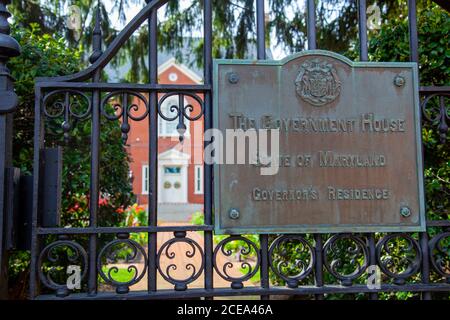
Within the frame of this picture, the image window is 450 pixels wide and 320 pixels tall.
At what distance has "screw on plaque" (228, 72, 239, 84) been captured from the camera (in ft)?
8.03

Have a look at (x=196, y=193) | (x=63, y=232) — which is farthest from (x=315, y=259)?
(x=196, y=193)

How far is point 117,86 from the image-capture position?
2.41 meters

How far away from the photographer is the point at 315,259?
2402 mm

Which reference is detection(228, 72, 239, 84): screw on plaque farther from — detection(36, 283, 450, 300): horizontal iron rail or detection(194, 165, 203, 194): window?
detection(194, 165, 203, 194): window

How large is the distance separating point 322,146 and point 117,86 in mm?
1269

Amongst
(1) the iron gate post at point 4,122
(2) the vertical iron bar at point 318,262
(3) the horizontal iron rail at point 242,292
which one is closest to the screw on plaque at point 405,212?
(3) the horizontal iron rail at point 242,292

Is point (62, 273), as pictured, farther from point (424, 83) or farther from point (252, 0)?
point (252, 0)

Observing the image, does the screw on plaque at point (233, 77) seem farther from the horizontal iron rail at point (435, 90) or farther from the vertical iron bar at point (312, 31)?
the horizontal iron rail at point (435, 90)

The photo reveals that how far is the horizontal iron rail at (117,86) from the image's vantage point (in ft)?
7.74

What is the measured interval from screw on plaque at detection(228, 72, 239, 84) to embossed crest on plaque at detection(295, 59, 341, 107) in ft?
1.20

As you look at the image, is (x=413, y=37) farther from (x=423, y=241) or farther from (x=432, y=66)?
(x=423, y=241)

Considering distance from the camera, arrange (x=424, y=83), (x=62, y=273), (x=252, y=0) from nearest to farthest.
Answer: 1. (x=424, y=83)
2. (x=62, y=273)
3. (x=252, y=0)
